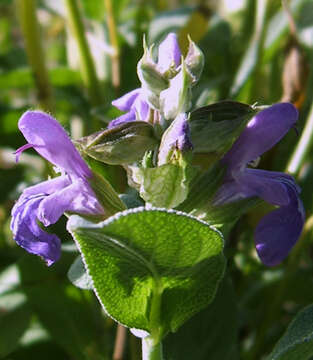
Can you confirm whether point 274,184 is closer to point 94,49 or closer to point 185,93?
point 185,93

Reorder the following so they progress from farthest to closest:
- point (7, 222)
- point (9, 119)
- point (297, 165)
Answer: point (7, 222) → point (9, 119) → point (297, 165)

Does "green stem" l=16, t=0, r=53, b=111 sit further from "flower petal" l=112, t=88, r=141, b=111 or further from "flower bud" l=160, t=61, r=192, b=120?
"flower bud" l=160, t=61, r=192, b=120

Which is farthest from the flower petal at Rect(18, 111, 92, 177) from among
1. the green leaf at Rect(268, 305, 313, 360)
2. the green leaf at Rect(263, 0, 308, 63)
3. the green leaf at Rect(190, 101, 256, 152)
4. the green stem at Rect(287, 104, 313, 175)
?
the green leaf at Rect(263, 0, 308, 63)

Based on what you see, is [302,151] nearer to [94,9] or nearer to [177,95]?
[177,95]

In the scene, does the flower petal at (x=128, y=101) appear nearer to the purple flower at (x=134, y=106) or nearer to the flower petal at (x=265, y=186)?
the purple flower at (x=134, y=106)

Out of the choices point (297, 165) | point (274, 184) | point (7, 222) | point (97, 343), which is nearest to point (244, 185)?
point (274, 184)
